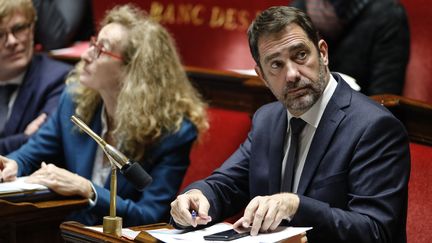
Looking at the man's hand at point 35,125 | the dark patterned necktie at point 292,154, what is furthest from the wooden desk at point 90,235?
the man's hand at point 35,125

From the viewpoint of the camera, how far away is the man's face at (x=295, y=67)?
1.56 m

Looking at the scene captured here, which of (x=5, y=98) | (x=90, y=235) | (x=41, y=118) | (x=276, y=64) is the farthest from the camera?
(x=5, y=98)

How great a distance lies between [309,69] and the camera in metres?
1.56

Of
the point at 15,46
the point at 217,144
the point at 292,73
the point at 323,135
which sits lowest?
the point at 217,144

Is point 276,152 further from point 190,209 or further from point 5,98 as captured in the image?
point 5,98

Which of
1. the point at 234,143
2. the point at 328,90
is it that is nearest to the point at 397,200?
the point at 328,90

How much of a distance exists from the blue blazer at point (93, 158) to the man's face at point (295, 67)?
54cm

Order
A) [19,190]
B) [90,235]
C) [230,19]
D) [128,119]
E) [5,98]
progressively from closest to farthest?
[90,235], [19,190], [128,119], [5,98], [230,19]

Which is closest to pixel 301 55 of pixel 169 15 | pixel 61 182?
pixel 61 182

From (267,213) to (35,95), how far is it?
1.34m

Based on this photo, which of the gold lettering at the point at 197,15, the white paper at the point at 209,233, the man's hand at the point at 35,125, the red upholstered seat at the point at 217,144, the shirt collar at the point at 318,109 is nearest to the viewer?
the white paper at the point at 209,233

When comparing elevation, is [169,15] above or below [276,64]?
below

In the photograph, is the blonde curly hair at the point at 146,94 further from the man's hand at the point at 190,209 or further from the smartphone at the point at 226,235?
the smartphone at the point at 226,235

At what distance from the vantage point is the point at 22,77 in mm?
2596
